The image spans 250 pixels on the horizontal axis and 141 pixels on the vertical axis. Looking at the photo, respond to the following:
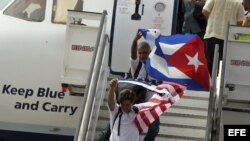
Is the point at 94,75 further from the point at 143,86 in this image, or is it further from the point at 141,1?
the point at 141,1

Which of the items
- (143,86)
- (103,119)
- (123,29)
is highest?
(123,29)

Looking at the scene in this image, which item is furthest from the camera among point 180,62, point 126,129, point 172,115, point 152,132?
point 172,115

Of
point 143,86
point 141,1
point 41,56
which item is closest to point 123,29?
point 141,1

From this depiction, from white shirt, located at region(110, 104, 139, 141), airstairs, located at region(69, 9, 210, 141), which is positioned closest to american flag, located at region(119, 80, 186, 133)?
white shirt, located at region(110, 104, 139, 141)

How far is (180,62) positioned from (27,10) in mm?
2999

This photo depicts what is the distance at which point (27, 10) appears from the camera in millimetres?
10594

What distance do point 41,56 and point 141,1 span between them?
2062 mm

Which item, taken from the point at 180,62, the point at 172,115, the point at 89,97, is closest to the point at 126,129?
the point at 89,97

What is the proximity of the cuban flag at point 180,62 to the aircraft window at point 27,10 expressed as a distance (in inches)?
87.4

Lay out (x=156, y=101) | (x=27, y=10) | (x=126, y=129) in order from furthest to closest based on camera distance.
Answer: (x=27, y=10) < (x=156, y=101) < (x=126, y=129)

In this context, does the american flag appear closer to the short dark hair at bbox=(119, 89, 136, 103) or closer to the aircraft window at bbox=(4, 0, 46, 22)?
the short dark hair at bbox=(119, 89, 136, 103)

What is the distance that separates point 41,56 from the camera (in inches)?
400

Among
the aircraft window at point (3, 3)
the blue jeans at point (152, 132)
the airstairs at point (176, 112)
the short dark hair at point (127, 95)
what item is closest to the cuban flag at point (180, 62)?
the airstairs at point (176, 112)

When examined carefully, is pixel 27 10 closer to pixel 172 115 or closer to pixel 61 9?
pixel 61 9
